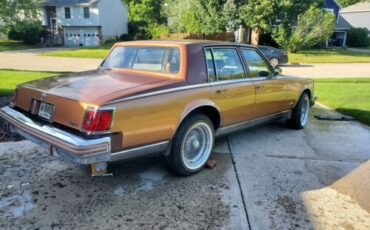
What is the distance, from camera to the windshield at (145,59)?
166 inches

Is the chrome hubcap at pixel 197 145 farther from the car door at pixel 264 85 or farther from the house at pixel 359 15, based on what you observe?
the house at pixel 359 15

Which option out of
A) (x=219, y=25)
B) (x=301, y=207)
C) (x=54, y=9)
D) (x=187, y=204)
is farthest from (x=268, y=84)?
(x=54, y=9)

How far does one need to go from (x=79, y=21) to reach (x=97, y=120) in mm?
39848

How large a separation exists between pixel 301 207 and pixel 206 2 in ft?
83.2

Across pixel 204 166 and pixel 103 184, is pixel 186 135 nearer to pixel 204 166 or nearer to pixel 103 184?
pixel 204 166

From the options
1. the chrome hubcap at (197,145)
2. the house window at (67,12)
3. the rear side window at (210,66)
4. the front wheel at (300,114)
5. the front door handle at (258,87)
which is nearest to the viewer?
the chrome hubcap at (197,145)

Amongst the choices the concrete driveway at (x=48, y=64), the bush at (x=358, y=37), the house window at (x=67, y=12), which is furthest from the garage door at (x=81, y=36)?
the bush at (x=358, y=37)

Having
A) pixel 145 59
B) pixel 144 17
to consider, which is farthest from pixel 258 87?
pixel 144 17

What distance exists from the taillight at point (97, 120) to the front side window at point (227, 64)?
5.82ft

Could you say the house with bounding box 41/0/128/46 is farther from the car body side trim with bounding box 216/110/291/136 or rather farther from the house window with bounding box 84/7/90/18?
the car body side trim with bounding box 216/110/291/136

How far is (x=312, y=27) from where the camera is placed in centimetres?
2600

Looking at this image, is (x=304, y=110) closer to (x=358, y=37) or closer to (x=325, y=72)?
(x=325, y=72)

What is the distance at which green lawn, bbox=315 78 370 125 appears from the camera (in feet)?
25.0

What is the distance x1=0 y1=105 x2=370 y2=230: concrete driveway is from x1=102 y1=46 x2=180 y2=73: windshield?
4.24 ft
